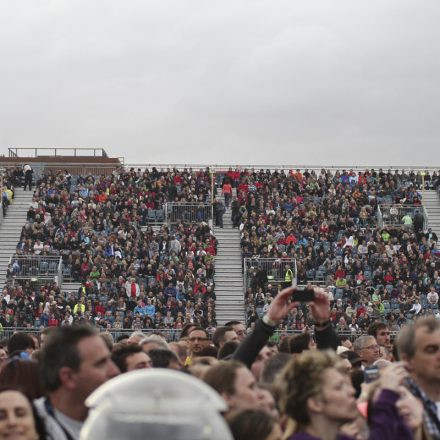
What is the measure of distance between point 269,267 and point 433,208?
10232mm

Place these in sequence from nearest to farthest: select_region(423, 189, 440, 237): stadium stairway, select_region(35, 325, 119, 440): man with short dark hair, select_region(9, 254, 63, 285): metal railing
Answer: select_region(35, 325, 119, 440): man with short dark hair, select_region(9, 254, 63, 285): metal railing, select_region(423, 189, 440, 237): stadium stairway

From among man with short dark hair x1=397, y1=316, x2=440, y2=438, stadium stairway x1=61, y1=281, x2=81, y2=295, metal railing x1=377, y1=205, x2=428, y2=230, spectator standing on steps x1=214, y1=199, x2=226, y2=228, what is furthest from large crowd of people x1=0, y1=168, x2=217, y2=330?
man with short dark hair x1=397, y1=316, x2=440, y2=438

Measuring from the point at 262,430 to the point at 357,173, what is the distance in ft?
158

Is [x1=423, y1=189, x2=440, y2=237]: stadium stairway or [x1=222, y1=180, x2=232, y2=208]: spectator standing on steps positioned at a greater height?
[x1=222, y1=180, x2=232, y2=208]: spectator standing on steps

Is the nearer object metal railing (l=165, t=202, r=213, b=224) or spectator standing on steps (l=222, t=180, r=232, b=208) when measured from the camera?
metal railing (l=165, t=202, r=213, b=224)

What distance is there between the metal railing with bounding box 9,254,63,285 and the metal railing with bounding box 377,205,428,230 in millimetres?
12893

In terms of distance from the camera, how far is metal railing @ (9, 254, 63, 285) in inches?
1694

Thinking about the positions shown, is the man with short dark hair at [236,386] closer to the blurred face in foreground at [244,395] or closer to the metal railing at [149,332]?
the blurred face in foreground at [244,395]

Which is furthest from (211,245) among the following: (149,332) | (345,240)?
(149,332)

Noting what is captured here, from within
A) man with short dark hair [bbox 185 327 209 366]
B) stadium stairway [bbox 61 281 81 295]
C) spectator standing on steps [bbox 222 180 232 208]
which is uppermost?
spectator standing on steps [bbox 222 180 232 208]

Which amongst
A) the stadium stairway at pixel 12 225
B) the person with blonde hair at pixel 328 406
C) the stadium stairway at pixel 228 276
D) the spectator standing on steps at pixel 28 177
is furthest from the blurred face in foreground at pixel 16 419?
the spectator standing on steps at pixel 28 177

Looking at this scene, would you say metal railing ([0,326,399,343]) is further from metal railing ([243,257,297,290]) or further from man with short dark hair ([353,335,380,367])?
man with short dark hair ([353,335,380,367])

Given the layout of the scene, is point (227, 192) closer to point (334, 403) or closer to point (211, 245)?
point (211, 245)

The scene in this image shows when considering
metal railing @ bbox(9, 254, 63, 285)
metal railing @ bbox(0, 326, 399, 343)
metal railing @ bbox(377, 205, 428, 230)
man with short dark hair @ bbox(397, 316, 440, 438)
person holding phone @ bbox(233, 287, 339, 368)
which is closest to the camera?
man with short dark hair @ bbox(397, 316, 440, 438)
